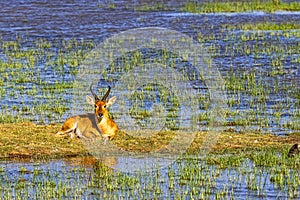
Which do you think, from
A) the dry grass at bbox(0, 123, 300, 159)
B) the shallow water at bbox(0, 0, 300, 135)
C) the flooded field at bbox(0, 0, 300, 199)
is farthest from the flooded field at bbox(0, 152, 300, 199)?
the shallow water at bbox(0, 0, 300, 135)

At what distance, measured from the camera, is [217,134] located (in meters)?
14.1

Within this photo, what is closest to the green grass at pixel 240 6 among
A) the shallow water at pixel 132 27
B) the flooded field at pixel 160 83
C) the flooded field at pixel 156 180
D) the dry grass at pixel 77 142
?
the flooded field at pixel 160 83

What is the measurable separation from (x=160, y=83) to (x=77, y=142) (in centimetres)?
606

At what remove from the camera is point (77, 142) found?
1350 centimetres

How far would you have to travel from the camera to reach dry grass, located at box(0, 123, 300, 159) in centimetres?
1283

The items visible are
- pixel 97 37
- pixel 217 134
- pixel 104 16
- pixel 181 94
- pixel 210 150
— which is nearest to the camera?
pixel 210 150

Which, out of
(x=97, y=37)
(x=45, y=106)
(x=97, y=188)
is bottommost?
(x=97, y=188)

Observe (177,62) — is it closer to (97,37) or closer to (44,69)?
(44,69)

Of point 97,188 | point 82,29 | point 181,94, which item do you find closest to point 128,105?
point 181,94

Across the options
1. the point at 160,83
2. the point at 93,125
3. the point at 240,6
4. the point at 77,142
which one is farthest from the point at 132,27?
the point at 77,142

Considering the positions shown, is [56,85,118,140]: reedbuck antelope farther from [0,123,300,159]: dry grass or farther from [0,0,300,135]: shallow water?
[0,0,300,135]: shallow water

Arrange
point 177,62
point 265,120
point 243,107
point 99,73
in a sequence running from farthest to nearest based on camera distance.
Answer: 1. point 177,62
2. point 99,73
3. point 243,107
4. point 265,120

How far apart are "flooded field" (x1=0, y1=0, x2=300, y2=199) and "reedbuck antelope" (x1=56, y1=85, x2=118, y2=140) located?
46.4 inches

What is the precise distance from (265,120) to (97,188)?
5473mm
